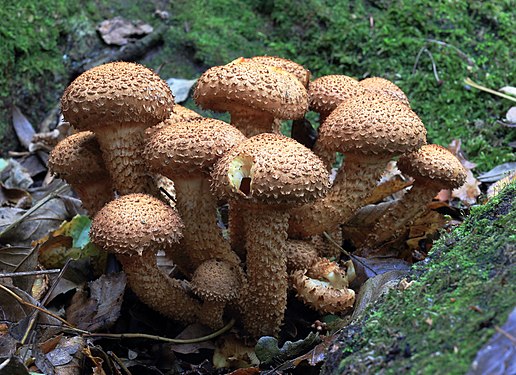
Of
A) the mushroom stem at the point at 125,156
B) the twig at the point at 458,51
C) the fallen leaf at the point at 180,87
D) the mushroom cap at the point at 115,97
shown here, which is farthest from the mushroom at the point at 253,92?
the twig at the point at 458,51

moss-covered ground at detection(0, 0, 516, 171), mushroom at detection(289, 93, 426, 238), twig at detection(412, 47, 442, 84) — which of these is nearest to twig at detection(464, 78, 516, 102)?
moss-covered ground at detection(0, 0, 516, 171)

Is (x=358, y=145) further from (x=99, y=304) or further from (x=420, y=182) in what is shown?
(x=99, y=304)

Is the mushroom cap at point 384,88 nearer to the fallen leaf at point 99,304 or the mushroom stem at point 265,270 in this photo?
the mushroom stem at point 265,270

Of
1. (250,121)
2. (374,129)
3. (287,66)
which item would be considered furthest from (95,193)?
(374,129)

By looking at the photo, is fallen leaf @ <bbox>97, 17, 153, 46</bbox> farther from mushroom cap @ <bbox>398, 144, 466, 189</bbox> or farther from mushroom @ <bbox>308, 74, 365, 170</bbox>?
mushroom cap @ <bbox>398, 144, 466, 189</bbox>

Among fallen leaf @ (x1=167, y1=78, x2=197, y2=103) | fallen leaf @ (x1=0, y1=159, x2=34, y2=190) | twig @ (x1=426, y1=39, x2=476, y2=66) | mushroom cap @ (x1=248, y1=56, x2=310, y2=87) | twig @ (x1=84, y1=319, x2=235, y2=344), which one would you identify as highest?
mushroom cap @ (x1=248, y1=56, x2=310, y2=87)
